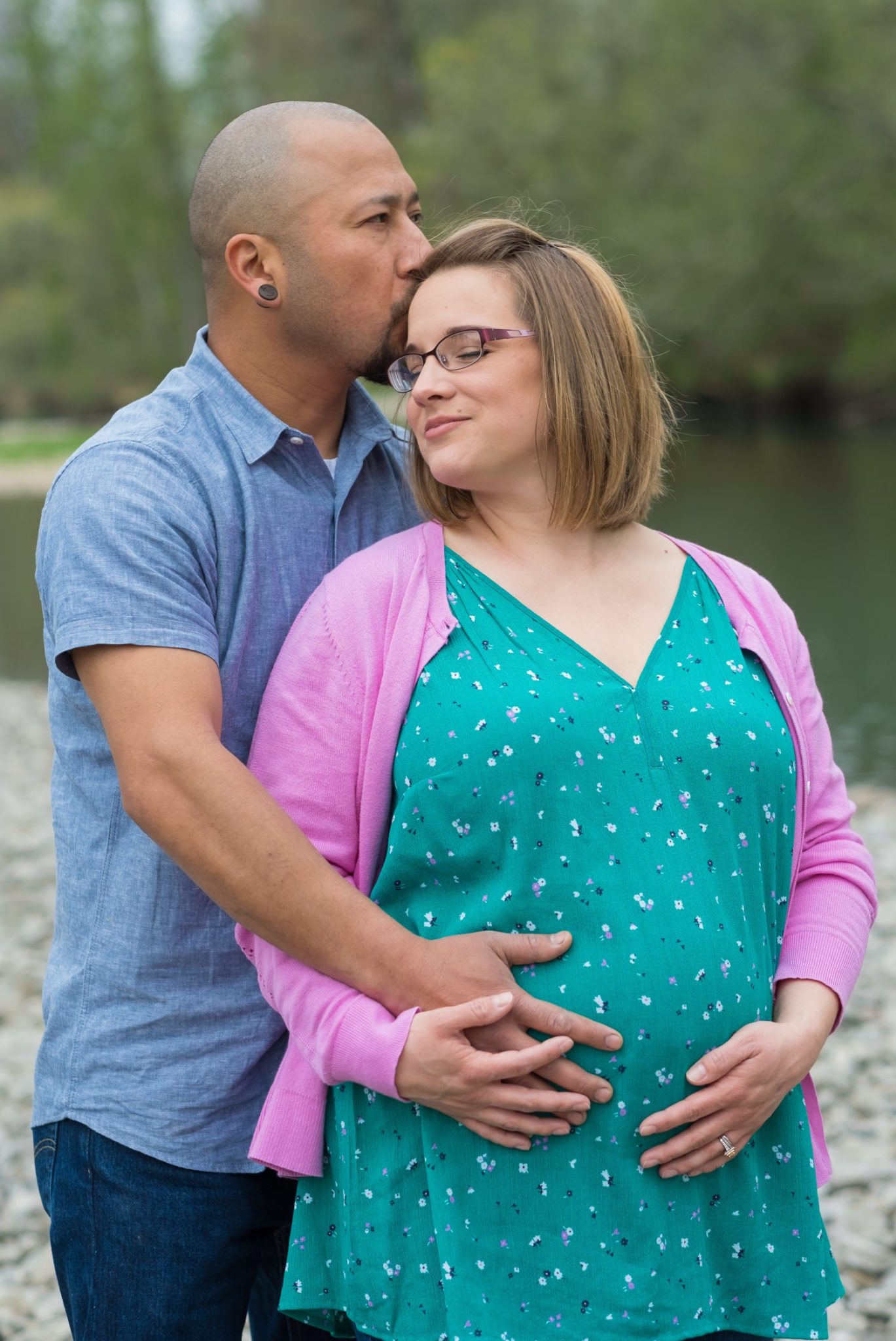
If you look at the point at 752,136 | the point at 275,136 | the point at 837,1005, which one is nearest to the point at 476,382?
the point at 275,136

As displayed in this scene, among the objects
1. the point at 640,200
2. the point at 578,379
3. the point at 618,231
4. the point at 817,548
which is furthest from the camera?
the point at 640,200

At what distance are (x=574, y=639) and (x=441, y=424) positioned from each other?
0.37m

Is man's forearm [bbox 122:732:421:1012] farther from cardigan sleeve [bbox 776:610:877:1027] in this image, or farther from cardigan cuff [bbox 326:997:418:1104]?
cardigan sleeve [bbox 776:610:877:1027]

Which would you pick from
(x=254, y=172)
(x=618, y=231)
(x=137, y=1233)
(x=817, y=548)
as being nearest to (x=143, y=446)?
(x=254, y=172)

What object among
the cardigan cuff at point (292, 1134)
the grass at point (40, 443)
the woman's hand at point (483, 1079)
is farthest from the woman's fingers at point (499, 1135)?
the grass at point (40, 443)

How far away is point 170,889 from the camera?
211 centimetres

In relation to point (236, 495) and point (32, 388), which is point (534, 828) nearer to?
point (236, 495)

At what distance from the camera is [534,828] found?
1839 millimetres

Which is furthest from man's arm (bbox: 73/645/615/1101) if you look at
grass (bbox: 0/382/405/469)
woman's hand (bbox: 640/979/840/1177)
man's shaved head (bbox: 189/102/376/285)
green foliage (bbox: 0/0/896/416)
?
grass (bbox: 0/382/405/469)

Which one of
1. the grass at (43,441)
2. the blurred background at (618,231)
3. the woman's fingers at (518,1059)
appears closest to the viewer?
the woman's fingers at (518,1059)

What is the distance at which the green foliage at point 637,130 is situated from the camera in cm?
2731

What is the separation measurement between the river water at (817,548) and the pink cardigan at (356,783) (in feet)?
10.8

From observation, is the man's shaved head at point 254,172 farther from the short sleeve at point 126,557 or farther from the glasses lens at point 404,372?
the short sleeve at point 126,557

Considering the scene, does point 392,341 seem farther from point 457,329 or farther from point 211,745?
point 211,745
